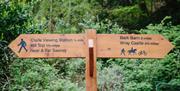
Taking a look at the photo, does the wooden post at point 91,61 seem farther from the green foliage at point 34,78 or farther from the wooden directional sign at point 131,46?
the green foliage at point 34,78

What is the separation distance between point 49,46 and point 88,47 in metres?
0.51

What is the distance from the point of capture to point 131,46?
5.50m

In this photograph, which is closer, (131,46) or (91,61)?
(91,61)

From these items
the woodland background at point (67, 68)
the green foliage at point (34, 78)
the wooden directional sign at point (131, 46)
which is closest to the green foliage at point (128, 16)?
the woodland background at point (67, 68)

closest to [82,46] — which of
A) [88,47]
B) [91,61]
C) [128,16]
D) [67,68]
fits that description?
[88,47]

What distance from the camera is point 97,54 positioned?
Result: 5.41 m

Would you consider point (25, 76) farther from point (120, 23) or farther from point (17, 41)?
point (120, 23)

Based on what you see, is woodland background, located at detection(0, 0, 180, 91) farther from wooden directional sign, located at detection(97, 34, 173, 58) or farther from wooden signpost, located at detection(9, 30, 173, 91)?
wooden directional sign, located at detection(97, 34, 173, 58)

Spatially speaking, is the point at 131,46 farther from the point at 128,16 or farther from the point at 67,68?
the point at 128,16

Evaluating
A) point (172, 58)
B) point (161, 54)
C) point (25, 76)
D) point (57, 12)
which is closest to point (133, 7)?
point (57, 12)

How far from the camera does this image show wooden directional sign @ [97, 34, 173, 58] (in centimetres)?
546

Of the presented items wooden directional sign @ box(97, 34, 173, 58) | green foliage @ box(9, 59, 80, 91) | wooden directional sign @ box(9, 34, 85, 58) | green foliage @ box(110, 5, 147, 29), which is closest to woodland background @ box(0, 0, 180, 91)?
green foliage @ box(9, 59, 80, 91)

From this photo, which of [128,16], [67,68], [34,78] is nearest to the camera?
[34,78]

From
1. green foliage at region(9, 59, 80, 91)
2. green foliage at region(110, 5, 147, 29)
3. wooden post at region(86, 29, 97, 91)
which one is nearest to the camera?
wooden post at region(86, 29, 97, 91)
